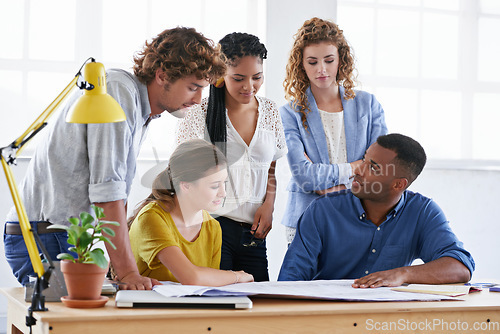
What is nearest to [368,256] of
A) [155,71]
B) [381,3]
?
[155,71]

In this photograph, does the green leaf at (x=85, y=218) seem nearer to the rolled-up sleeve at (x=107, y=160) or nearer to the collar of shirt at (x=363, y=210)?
the rolled-up sleeve at (x=107, y=160)

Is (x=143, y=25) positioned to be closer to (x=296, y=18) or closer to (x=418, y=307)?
(x=296, y=18)

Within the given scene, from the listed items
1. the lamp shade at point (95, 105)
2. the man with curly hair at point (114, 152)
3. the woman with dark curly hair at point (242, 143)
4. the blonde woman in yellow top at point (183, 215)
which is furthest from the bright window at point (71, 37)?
the lamp shade at point (95, 105)

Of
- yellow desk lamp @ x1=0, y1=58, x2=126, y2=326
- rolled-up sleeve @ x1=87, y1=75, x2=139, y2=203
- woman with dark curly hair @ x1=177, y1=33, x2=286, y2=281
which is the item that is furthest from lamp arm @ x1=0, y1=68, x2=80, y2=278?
woman with dark curly hair @ x1=177, y1=33, x2=286, y2=281

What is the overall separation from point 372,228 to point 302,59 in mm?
863

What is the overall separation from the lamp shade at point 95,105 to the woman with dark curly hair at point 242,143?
94cm

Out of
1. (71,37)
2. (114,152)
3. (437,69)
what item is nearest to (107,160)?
(114,152)

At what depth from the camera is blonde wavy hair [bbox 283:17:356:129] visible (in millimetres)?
2482

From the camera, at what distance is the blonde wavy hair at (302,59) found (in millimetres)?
2482

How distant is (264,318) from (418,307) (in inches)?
14.4

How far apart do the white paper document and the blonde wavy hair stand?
1026mm

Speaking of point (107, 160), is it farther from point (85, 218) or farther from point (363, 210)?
point (363, 210)

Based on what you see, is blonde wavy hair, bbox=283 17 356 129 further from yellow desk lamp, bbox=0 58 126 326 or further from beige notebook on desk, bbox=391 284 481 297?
yellow desk lamp, bbox=0 58 126 326

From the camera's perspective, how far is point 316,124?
242cm
